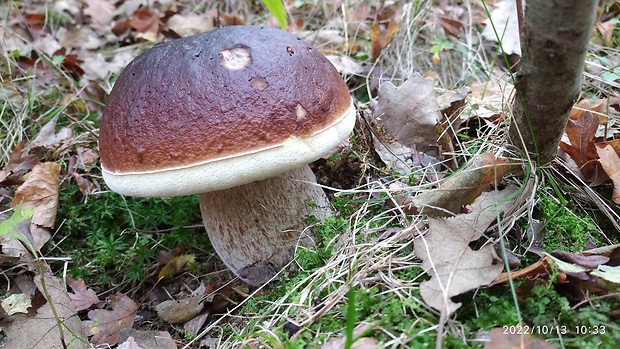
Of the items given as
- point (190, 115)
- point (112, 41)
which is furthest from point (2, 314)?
point (112, 41)

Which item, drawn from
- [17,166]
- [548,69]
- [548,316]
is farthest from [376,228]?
[17,166]

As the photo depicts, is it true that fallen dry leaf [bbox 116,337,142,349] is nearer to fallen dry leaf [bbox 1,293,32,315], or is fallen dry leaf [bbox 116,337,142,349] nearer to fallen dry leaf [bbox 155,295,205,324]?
fallen dry leaf [bbox 155,295,205,324]

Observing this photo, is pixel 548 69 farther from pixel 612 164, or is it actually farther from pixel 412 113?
pixel 412 113

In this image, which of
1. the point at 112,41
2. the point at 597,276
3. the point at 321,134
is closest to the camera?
the point at 597,276

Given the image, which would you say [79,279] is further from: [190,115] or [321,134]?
[321,134]

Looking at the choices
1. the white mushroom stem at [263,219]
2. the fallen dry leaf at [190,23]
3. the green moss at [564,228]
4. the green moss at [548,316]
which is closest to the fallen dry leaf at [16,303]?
the white mushroom stem at [263,219]

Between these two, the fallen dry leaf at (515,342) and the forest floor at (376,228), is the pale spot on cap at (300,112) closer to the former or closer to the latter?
the forest floor at (376,228)
